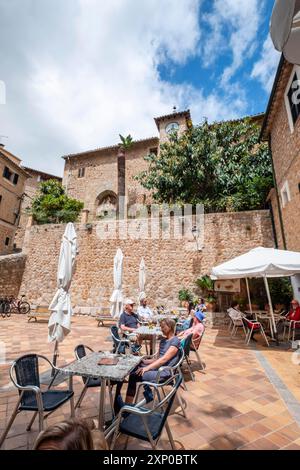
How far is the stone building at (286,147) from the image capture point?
686 centimetres

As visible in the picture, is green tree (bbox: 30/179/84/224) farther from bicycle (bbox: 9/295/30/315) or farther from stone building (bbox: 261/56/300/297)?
stone building (bbox: 261/56/300/297)

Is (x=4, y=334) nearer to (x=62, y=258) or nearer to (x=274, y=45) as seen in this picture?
(x=62, y=258)

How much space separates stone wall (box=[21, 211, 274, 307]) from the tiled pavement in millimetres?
5917

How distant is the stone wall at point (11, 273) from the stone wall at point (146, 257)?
1.41ft

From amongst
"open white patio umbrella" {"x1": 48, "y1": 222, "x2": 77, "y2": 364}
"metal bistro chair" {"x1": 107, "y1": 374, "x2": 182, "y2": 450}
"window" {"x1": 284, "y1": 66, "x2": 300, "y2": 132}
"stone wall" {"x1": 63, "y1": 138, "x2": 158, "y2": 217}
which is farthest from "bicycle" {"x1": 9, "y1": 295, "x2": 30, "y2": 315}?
"window" {"x1": 284, "y1": 66, "x2": 300, "y2": 132}

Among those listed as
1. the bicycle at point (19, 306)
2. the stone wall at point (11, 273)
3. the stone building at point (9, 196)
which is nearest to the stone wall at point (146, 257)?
the stone wall at point (11, 273)

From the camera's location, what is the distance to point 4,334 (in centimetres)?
707

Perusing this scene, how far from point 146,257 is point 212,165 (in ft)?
22.9

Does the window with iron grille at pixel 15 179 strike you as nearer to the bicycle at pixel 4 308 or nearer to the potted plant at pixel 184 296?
the bicycle at pixel 4 308

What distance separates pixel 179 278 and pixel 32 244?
9.63 metres

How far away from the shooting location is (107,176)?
22.4 m

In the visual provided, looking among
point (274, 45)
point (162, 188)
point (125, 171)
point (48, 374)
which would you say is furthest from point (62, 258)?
point (125, 171)

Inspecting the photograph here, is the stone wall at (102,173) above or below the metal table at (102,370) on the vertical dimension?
above
